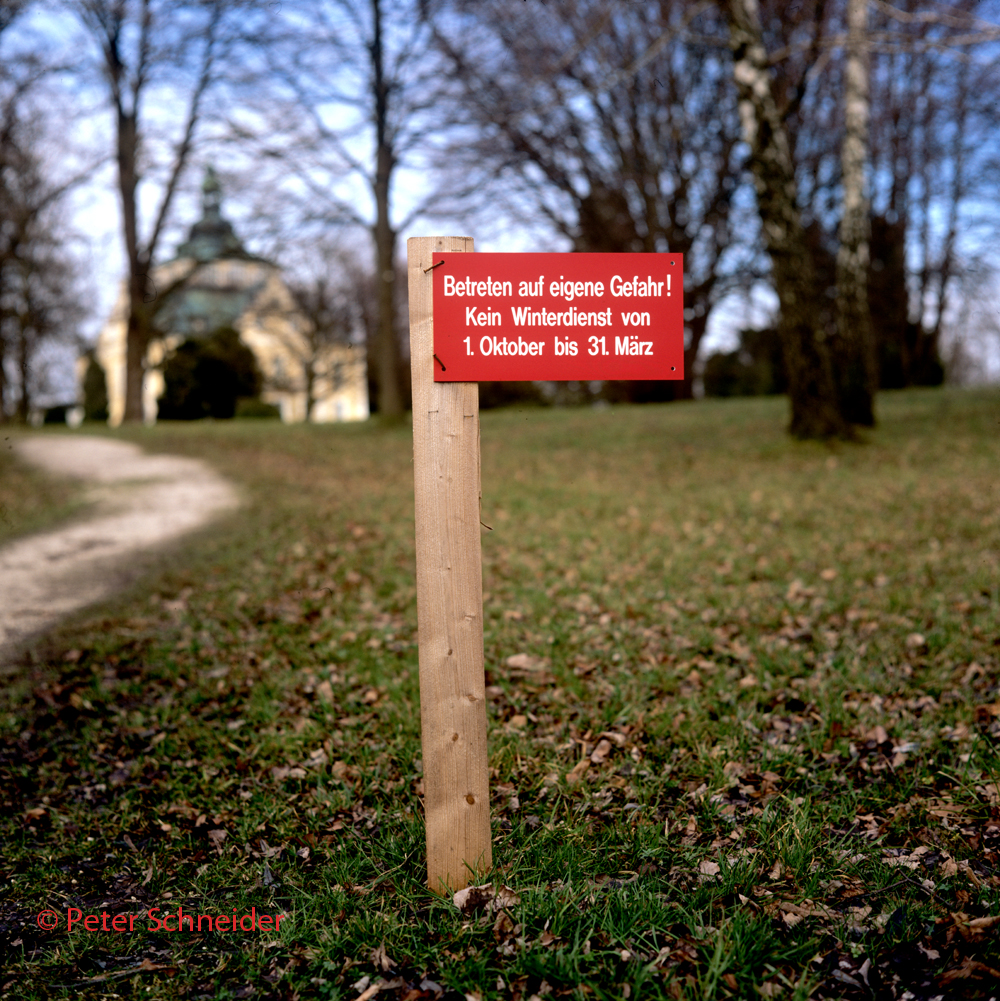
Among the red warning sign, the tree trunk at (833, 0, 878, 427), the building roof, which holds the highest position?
the building roof

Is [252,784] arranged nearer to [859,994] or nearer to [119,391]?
[859,994]

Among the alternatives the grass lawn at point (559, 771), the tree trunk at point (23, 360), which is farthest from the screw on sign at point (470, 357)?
the tree trunk at point (23, 360)

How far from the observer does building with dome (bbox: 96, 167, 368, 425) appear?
24.5 metres

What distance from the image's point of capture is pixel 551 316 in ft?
8.85

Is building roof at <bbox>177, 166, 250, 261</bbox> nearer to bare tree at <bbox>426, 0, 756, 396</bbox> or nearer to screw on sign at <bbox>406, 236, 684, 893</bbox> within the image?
bare tree at <bbox>426, 0, 756, 396</bbox>

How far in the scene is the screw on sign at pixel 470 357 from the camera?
270 cm

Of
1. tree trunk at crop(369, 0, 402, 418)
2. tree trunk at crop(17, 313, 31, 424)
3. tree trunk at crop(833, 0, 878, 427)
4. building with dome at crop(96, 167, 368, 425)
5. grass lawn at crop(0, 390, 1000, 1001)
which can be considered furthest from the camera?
tree trunk at crop(17, 313, 31, 424)

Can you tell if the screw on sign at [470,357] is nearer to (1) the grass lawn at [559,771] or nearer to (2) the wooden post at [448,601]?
(2) the wooden post at [448,601]

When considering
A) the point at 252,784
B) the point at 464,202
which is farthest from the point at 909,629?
the point at 464,202

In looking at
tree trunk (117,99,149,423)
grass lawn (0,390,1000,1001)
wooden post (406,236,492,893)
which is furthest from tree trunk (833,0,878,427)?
tree trunk (117,99,149,423)

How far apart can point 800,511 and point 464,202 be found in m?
12.0

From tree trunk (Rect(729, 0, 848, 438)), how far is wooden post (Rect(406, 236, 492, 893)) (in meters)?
9.10

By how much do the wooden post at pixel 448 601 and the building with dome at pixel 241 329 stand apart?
18.7 metres

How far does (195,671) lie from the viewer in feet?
17.5
